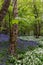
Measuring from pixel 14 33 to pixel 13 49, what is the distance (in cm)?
82

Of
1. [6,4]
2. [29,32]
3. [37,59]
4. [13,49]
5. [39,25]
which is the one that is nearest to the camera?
[6,4]

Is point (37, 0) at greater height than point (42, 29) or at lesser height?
greater

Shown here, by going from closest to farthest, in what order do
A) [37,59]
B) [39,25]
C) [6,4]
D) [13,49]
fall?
1. [6,4]
2. [37,59]
3. [13,49]
4. [39,25]

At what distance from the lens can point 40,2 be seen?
16750 millimetres

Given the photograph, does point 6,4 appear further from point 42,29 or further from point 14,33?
point 42,29

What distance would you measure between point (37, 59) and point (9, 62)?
4.41 ft

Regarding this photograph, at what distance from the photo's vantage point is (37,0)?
1573 cm

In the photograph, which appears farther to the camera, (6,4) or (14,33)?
(14,33)

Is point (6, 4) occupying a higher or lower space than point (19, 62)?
higher

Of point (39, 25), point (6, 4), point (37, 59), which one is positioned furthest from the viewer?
point (39, 25)

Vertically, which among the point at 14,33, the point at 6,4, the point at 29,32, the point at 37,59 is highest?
the point at 6,4

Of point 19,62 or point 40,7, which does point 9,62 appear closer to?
point 19,62

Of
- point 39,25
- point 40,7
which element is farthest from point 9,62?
point 39,25

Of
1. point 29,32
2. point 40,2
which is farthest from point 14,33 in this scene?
point 29,32
